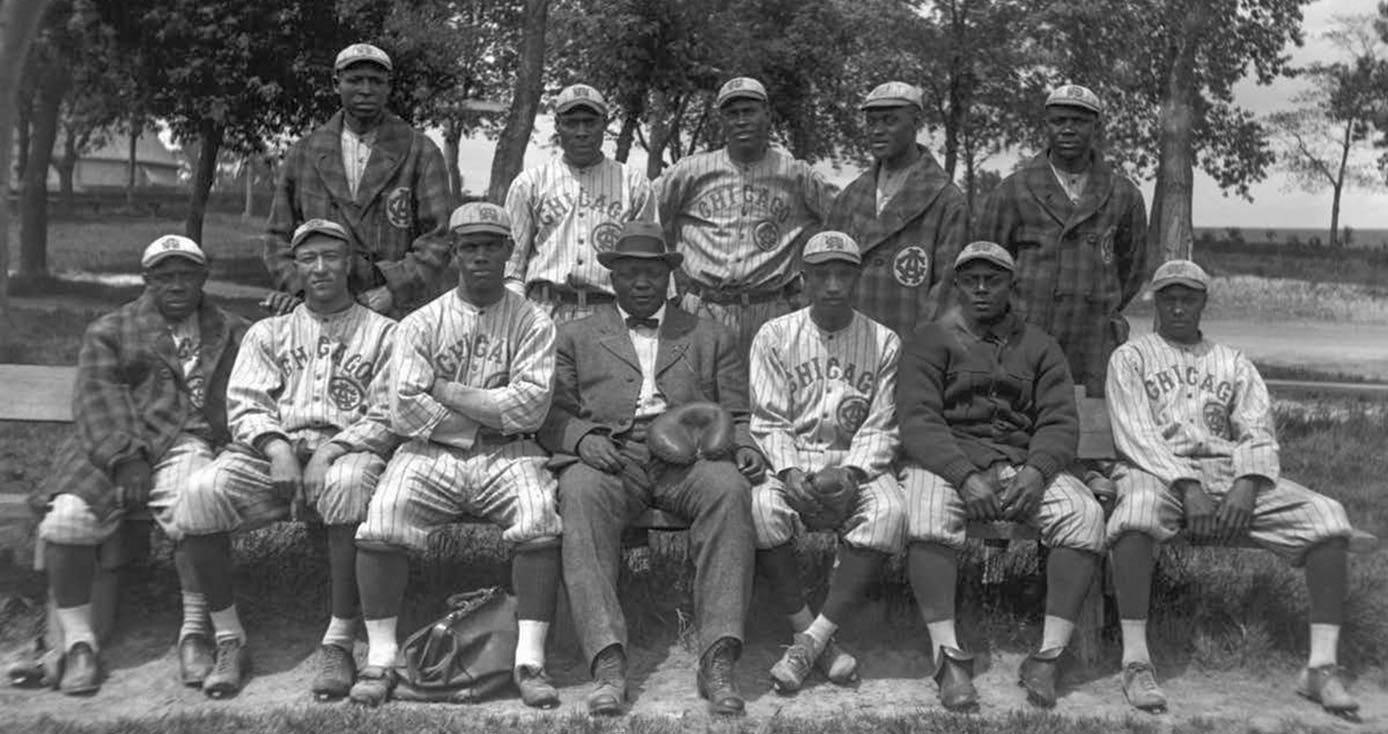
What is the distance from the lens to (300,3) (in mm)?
18141

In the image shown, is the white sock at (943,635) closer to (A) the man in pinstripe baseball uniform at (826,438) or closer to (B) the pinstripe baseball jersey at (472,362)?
(A) the man in pinstripe baseball uniform at (826,438)

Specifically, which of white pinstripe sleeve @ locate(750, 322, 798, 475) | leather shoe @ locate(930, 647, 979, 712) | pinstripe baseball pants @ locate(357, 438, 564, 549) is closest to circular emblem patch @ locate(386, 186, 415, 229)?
pinstripe baseball pants @ locate(357, 438, 564, 549)

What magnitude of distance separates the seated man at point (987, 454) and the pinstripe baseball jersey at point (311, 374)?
2000mm

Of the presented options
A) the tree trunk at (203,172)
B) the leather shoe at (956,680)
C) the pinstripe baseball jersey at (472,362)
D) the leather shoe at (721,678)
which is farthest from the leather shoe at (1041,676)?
the tree trunk at (203,172)

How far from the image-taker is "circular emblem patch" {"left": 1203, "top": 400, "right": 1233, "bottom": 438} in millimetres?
5055

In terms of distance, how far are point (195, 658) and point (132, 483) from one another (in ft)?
2.19

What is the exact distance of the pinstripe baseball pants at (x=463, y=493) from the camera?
15.0 ft

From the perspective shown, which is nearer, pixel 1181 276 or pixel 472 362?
pixel 472 362

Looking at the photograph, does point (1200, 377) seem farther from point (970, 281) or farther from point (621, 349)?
point (621, 349)

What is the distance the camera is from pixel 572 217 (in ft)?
18.6

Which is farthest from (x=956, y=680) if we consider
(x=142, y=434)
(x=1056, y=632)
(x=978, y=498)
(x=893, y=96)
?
(x=142, y=434)

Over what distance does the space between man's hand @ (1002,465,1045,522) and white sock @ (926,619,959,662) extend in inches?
18.1

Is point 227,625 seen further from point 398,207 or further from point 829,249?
point 829,249

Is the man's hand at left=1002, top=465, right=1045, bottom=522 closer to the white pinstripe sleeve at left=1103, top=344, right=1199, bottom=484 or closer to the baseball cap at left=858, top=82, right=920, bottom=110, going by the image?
the white pinstripe sleeve at left=1103, top=344, right=1199, bottom=484
